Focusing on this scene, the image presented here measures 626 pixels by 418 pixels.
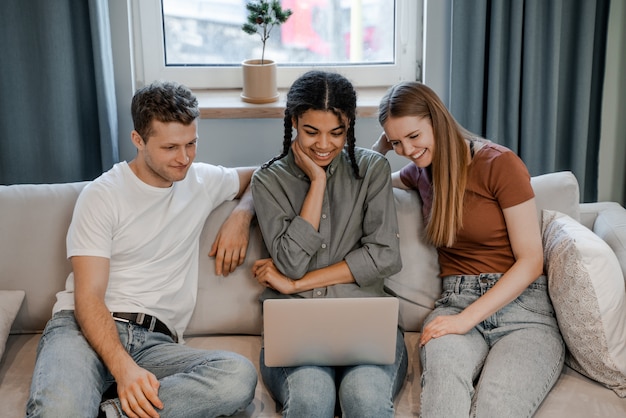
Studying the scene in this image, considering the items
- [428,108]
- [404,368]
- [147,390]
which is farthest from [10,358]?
Answer: [428,108]

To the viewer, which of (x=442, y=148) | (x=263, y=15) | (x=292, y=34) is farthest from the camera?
(x=292, y=34)

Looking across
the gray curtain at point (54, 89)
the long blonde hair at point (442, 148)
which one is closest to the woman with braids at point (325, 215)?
the long blonde hair at point (442, 148)

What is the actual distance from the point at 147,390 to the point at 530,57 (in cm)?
164

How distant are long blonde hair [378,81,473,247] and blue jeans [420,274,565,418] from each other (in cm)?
18

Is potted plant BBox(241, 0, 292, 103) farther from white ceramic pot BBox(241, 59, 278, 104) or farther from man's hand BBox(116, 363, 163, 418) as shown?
man's hand BBox(116, 363, 163, 418)

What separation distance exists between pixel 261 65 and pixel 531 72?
3.03 feet

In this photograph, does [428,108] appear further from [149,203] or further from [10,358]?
[10,358]

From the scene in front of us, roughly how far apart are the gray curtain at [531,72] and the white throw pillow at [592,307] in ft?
2.53

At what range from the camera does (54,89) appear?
8.22 feet

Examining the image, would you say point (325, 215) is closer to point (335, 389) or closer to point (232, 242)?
point (232, 242)

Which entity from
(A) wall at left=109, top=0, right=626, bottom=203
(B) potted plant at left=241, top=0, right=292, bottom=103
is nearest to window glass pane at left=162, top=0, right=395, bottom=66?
Result: (B) potted plant at left=241, top=0, right=292, bottom=103

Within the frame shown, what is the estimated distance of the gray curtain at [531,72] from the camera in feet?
8.16

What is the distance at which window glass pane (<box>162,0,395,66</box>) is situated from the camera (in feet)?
9.16

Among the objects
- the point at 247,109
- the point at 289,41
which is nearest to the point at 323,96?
the point at 247,109
